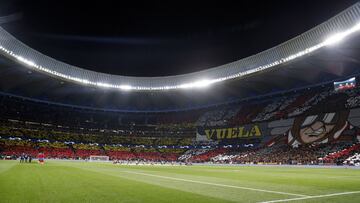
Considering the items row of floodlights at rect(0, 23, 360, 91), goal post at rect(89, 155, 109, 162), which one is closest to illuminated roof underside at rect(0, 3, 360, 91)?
row of floodlights at rect(0, 23, 360, 91)

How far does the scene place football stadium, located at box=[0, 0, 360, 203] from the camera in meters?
44.3

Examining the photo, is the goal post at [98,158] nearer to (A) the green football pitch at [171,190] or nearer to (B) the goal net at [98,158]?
(B) the goal net at [98,158]

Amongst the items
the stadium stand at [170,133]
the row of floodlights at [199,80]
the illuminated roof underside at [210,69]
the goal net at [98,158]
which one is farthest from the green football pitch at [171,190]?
the goal net at [98,158]

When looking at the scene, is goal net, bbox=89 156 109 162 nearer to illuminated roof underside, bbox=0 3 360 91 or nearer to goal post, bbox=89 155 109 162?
goal post, bbox=89 155 109 162

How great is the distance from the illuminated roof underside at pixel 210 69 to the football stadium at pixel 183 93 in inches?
9.3

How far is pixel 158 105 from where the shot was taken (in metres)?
99.1

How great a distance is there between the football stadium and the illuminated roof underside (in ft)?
0.77

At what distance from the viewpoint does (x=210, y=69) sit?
225 ft

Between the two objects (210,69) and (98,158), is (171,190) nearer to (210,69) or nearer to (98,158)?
(210,69)

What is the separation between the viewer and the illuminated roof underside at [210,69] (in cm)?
4456

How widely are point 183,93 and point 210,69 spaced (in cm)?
1969

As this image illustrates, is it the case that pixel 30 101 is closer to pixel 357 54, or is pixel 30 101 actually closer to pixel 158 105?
pixel 158 105

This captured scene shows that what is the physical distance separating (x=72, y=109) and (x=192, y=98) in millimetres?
36422

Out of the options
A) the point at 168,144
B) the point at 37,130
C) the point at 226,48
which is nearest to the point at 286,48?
the point at 226,48
